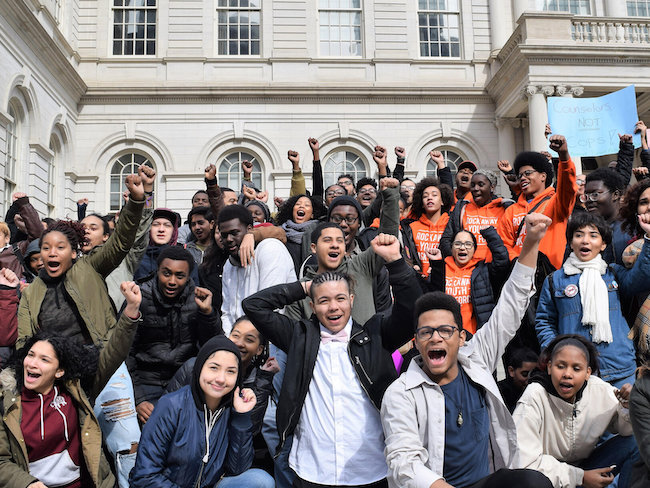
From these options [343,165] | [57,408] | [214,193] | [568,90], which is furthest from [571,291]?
[343,165]

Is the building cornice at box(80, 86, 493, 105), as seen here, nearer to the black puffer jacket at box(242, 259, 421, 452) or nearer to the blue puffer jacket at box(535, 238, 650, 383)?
the blue puffer jacket at box(535, 238, 650, 383)

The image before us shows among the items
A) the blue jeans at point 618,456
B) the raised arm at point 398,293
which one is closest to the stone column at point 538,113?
the blue jeans at point 618,456

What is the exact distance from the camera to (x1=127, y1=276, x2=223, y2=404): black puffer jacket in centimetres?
435

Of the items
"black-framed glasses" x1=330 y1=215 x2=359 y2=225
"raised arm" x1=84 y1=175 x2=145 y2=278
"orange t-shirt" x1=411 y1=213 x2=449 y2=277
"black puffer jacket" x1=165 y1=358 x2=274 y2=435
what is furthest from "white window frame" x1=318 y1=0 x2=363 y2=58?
"black puffer jacket" x1=165 y1=358 x2=274 y2=435

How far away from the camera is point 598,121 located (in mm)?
10773

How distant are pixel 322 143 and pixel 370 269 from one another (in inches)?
546

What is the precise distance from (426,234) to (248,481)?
11.1 feet

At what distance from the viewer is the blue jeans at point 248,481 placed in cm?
356

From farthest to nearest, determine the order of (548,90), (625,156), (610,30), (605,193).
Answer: (610,30) → (548,90) → (625,156) → (605,193)

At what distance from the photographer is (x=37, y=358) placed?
11.6ft

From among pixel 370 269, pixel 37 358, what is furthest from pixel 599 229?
pixel 37 358

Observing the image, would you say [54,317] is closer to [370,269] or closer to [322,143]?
[370,269]

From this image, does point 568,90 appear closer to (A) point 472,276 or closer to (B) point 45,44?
(A) point 472,276

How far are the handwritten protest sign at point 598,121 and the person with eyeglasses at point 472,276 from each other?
665 centimetres
